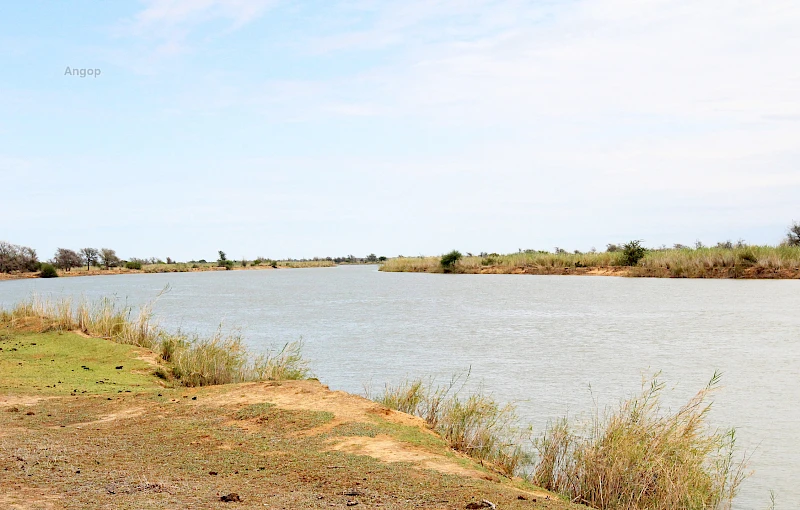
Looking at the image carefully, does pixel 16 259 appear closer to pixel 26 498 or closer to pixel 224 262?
pixel 224 262

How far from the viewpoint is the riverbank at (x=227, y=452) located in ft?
16.9

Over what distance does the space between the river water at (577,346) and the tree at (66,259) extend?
5471cm

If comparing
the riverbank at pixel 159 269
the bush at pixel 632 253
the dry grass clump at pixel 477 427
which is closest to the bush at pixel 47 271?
the riverbank at pixel 159 269

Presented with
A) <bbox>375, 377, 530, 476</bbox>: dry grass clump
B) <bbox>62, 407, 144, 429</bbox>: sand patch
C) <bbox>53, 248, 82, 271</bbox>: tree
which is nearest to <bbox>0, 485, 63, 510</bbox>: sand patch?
<bbox>62, 407, 144, 429</bbox>: sand patch

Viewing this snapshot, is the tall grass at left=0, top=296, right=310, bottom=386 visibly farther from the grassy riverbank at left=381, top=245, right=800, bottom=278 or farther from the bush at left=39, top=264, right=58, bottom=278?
the bush at left=39, top=264, right=58, bottom=278

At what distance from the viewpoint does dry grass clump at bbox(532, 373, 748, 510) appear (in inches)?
242

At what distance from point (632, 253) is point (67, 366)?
4646cm

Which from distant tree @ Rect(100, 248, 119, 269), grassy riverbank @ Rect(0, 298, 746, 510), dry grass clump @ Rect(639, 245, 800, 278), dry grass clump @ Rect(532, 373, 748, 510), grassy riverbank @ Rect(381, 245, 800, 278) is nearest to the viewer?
grassy riverbank @ Rect(0, 298, 746, 510)

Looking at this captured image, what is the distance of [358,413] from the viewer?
809 cm

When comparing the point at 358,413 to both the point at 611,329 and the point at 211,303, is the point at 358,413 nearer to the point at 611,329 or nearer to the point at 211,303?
the point at 611,329

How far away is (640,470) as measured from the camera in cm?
622

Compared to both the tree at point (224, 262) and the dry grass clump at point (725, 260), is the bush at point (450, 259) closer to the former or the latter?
the dry grass clump at point (725, 260)

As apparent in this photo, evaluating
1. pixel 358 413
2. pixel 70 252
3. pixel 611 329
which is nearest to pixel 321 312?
pixel 611 329

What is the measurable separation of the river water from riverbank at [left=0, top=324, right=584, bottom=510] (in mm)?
2794
